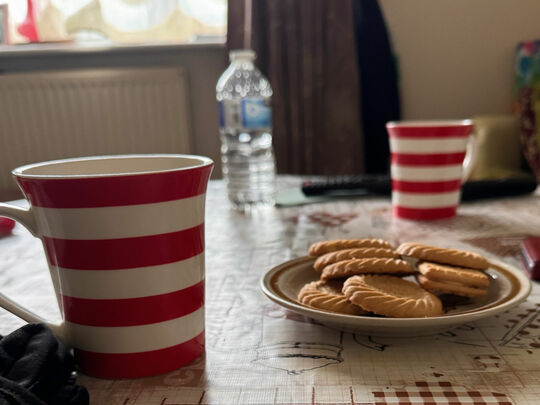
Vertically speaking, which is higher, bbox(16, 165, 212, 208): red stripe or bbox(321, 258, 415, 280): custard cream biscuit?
bbox(16, 165, 212, 208): red stripe

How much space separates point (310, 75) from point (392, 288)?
193 centimetres

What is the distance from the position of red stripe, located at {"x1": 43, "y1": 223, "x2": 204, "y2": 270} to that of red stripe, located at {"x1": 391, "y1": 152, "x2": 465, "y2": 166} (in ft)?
1.69

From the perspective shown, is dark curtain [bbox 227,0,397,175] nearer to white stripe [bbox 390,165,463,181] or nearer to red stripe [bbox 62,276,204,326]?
white stripe [bbox 390,165,463,181]

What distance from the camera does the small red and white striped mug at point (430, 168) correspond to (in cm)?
76

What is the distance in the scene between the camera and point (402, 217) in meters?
0.78

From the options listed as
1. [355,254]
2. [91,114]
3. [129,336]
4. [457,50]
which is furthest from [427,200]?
[91,114]

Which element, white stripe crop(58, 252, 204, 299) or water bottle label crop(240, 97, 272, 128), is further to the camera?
water bottle label crop(240, 97, 272, 128)

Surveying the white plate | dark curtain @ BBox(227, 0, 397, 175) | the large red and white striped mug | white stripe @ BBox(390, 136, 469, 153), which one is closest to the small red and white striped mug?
white stripe @ BBox(390, 136, 469, 153)

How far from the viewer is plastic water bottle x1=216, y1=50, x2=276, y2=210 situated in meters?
0.92

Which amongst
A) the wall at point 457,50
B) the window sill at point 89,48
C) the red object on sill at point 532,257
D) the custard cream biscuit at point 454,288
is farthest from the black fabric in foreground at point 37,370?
the wall at point 457,50

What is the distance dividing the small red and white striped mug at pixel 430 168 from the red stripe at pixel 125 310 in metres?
0.51

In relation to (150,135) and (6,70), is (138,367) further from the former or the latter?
(6,70)

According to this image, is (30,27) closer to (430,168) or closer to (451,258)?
(430,168)

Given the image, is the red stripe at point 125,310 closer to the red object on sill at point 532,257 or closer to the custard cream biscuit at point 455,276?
the custard cream biscuit at point 455,276
